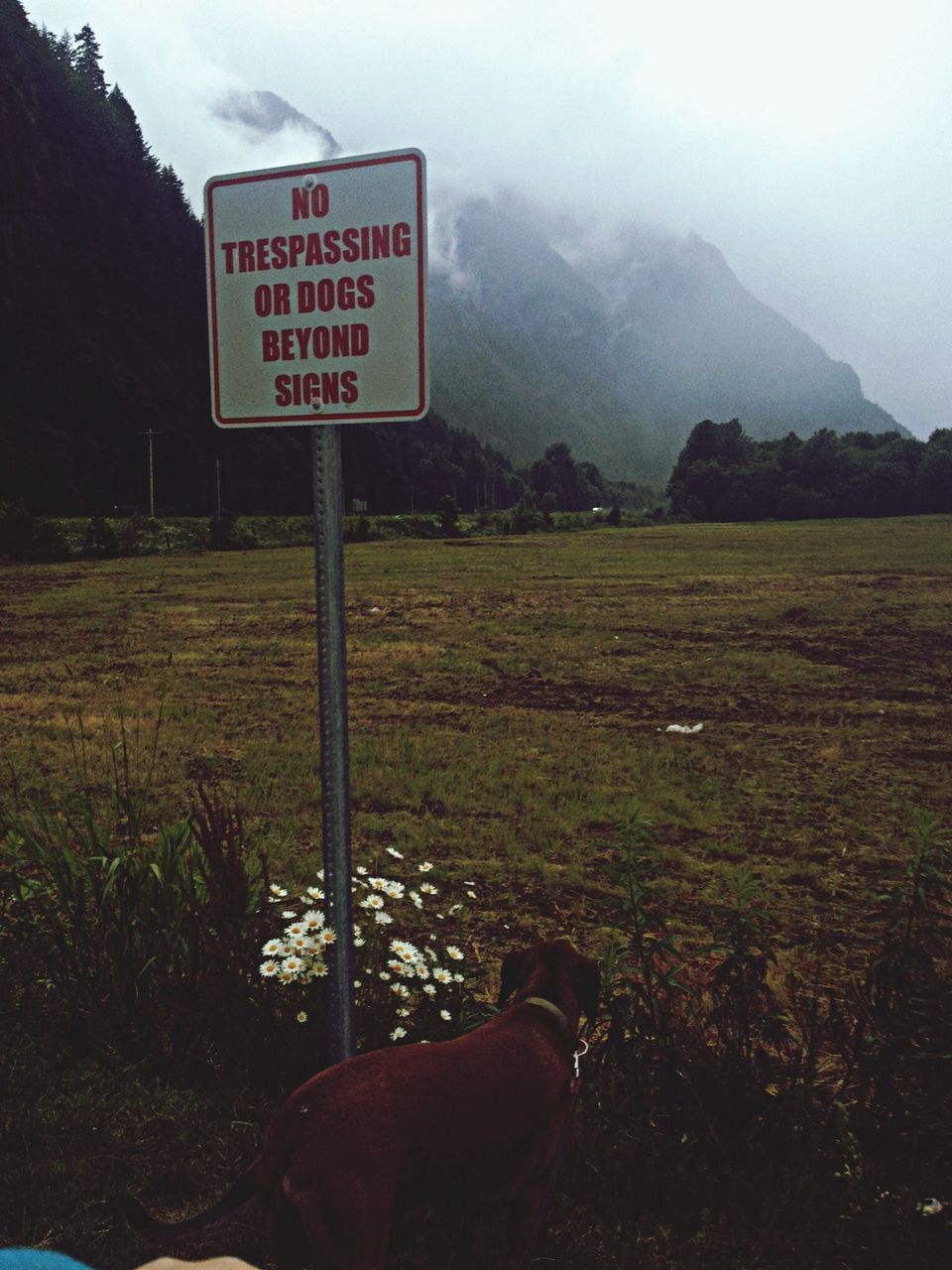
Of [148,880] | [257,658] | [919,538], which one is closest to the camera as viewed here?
[148,880]

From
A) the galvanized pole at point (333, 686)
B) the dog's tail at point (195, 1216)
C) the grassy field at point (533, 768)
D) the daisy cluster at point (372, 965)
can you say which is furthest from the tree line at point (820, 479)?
the dog's tail at point (195, 1216)

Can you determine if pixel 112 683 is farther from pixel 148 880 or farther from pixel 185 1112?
pixel 185 1112

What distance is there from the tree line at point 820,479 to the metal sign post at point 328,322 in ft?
296

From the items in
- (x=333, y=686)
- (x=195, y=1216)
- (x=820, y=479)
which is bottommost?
(x=195, y=1216)

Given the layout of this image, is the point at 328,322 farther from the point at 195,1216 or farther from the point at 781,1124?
the point at 781,1124

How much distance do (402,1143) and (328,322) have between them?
153 centimetres

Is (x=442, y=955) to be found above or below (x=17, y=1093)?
below

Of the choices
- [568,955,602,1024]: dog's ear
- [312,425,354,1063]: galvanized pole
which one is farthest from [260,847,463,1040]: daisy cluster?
[568,955,602,1024]: dog's ear

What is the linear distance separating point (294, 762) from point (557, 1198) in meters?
5.32

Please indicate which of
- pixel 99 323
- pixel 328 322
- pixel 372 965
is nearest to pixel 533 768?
pixel 372 965

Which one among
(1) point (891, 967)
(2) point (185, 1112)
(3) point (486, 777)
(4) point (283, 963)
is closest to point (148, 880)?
(4) point (283, 963)

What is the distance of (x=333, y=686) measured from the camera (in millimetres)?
1979

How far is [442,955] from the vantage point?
3.84 meters

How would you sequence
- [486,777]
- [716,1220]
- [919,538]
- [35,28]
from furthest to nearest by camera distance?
[35,28] → [919,538] → [486,777] → [716,1220]
